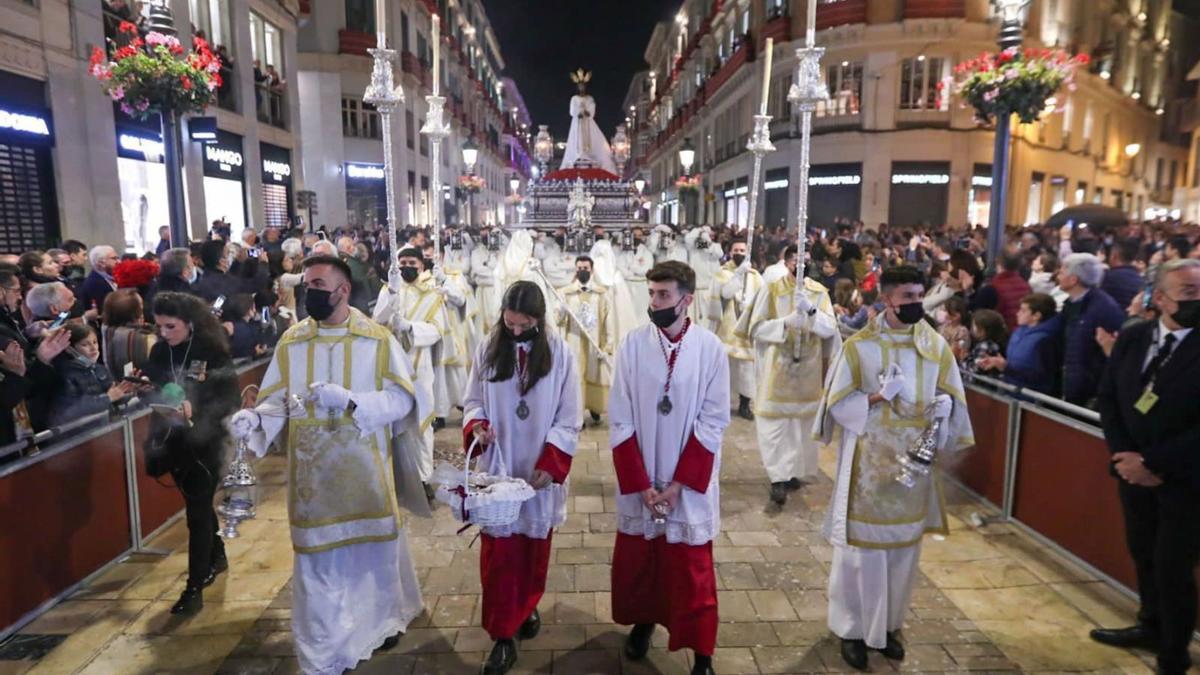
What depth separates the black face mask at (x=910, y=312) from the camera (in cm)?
398

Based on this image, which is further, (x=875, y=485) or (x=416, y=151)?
(x=416, y=151)

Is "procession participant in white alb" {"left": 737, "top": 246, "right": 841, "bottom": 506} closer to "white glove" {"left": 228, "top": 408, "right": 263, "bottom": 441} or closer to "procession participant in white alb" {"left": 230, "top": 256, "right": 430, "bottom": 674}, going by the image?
"procession participant in white alb" {"left": 230, "top": 256, "right": 430, "bottom": 674}

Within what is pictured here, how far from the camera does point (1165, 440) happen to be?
12.0ft

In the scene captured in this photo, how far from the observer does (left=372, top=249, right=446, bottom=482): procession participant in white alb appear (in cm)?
613

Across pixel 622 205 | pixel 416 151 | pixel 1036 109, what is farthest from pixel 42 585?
pixel 416 151

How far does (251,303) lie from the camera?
7180 millimetres

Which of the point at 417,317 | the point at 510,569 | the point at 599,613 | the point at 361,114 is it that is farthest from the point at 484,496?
the point at 361,114

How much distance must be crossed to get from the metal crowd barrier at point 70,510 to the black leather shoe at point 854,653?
158 inches

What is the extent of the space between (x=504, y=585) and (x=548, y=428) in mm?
839

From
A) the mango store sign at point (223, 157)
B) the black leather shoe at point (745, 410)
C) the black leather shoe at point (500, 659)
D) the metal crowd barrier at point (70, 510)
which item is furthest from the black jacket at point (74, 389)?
the mango store sign at point (223, 157)

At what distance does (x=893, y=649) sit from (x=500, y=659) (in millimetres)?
2127

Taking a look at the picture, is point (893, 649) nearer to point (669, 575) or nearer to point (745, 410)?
point (669, 575)

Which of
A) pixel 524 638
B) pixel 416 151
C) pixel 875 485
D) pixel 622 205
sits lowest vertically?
pixel 524 638

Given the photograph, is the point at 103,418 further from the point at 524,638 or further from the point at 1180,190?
the point at 1180,190
